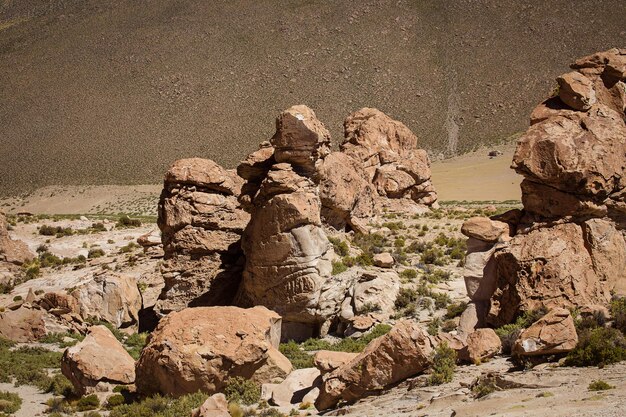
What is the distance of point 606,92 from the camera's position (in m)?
23.8

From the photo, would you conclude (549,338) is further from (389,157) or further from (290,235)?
(389,157)

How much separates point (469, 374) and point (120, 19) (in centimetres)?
12908

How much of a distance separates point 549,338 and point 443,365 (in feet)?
7.49

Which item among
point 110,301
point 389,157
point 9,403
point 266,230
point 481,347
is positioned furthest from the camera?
point 389,157

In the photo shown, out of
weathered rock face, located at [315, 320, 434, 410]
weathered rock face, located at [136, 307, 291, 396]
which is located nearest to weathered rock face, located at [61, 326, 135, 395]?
weathered rock face, located at [136, 307, 291, 396]

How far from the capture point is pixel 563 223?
22.0m

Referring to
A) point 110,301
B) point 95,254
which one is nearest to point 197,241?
point 110,301

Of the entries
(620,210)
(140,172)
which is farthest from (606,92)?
(140,172)

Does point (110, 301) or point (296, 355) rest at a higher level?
point (110, 301)

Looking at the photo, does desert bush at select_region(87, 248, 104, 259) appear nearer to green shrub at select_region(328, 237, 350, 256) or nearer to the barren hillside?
green shrub at select_region(328, 237, 350, 256)

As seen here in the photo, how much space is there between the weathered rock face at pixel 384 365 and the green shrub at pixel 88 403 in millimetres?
5935

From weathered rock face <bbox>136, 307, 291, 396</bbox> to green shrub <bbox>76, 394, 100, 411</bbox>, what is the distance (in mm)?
1082

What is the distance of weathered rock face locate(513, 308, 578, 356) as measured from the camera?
17266 millimetres

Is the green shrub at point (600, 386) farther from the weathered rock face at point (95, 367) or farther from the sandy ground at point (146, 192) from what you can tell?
the sandy ground at point (146, 192)
